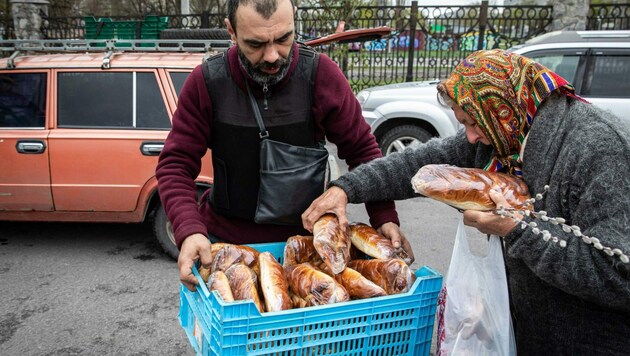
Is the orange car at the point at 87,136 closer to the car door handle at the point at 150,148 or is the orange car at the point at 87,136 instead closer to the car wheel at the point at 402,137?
the car door handle at the point at 150,148

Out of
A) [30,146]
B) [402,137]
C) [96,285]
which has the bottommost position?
[96,285]

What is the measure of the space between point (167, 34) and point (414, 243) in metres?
3.68

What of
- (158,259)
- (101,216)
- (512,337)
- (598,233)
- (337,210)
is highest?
(598,233)

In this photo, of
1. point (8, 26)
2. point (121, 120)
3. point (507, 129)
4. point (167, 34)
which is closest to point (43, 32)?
point (8, 26)

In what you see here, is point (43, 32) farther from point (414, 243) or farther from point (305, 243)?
point (305, 243)

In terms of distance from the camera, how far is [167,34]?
6266mm

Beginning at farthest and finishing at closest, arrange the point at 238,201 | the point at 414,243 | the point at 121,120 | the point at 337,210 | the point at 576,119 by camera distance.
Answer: the point at 414,243 < the point at 121,120 < the point at 238,201 < the point at 337,210 < the point at 576,119

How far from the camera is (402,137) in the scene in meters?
7.28

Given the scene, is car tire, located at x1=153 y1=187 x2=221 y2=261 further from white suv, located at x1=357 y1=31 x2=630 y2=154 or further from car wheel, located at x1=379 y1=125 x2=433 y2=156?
white suv, located at x1=357 y1=31 x2=630 y2=154

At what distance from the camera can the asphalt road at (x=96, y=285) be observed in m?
3.45

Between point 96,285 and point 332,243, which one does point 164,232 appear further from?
point 332,243

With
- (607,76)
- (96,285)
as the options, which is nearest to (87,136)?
(96,285)

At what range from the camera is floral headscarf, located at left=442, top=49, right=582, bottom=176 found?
1536 mm

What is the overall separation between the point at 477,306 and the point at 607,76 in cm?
554
